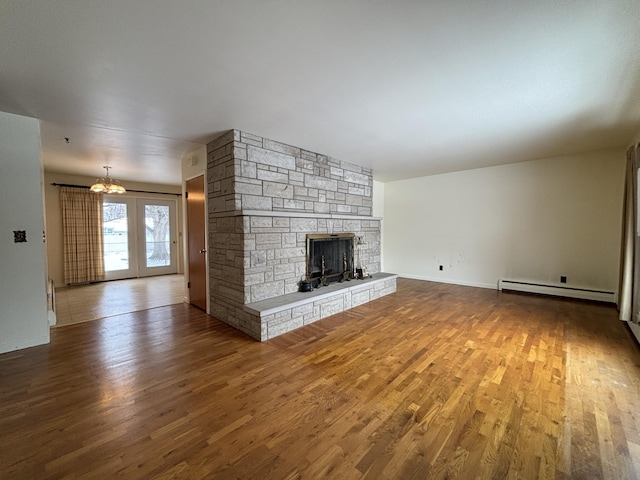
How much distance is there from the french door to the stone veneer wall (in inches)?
171

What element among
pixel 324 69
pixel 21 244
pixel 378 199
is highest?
pixel 324 69

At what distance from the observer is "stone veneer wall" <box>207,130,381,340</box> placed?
3152mm

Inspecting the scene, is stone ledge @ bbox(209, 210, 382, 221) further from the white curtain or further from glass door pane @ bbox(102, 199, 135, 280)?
glass door pane @ bbox(102, 199, 135, 280)

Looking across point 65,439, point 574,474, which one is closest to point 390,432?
point 574,474

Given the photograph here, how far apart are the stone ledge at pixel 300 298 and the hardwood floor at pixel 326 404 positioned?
1.12ft

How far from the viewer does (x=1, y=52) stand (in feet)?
5.59

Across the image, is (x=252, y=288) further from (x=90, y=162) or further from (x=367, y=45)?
(x=90, y=162)

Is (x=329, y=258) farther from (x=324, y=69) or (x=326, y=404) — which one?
(x=324, y=69)

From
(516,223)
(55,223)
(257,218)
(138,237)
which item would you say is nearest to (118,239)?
(138,237)

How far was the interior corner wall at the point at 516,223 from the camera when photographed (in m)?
4.27

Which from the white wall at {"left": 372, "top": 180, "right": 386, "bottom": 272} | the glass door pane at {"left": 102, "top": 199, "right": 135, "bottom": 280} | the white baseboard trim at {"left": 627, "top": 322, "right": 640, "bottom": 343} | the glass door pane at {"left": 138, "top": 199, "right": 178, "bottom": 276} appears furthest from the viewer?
the glass door pane at {"left": 138, "top": 199, "right": 178, "bottom": 276}

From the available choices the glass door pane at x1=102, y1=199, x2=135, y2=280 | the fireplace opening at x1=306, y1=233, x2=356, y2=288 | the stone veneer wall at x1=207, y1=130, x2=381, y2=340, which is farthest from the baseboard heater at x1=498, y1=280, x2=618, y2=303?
the glass door pane at x1=102, y1=199, x2=135, y2=280

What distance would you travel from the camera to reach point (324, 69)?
193 centimetres

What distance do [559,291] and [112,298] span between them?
788cm
